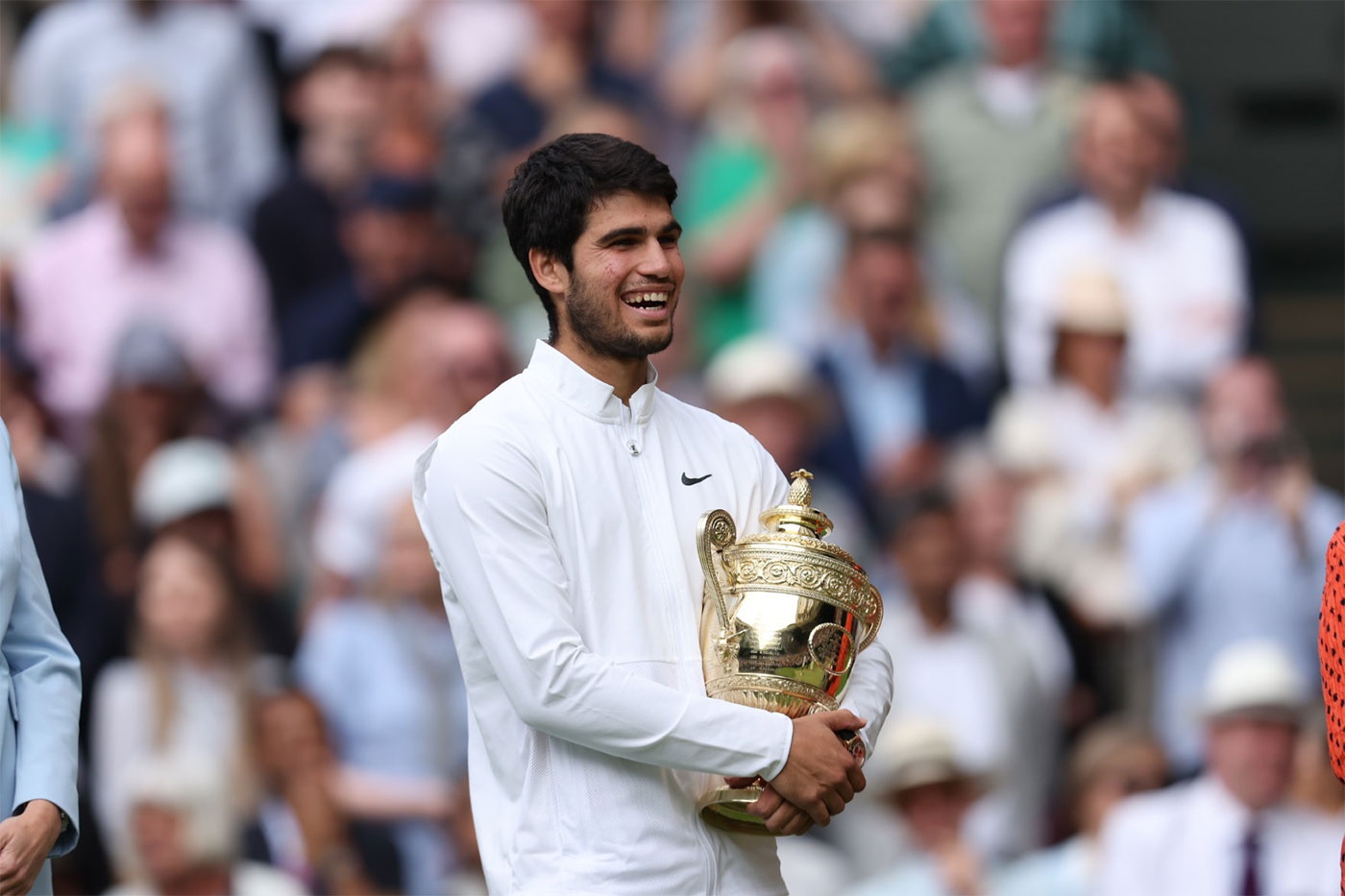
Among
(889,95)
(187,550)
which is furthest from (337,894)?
(889,95)

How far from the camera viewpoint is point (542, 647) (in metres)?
3.72

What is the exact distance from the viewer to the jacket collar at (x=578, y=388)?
3.95 m

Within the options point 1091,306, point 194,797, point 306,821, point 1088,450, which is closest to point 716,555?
point 194,797

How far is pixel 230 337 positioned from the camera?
9.45 m

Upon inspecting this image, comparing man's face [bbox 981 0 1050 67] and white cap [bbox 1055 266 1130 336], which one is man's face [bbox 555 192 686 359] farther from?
man's face [bbox 981 0 1050 67]

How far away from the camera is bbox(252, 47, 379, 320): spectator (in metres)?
9.66

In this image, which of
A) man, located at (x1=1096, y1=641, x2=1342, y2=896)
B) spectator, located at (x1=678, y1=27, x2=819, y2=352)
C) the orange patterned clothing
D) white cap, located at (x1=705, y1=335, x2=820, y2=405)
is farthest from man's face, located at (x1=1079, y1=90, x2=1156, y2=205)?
the orange patterned clothing

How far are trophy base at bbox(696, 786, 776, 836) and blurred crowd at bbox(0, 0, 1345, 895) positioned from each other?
4048 millimetres

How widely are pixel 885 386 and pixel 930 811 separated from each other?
191 centimetres

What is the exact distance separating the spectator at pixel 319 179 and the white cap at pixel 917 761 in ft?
9.96

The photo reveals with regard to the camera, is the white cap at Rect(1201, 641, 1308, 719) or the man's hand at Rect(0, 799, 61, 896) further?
the white cap at Rect(1201, 641, 1308, 719)

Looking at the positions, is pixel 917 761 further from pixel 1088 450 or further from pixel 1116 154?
pixel 1116 154

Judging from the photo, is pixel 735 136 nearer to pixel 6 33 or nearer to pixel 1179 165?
pixel 1179 165

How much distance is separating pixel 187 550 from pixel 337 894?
136 centimetres
